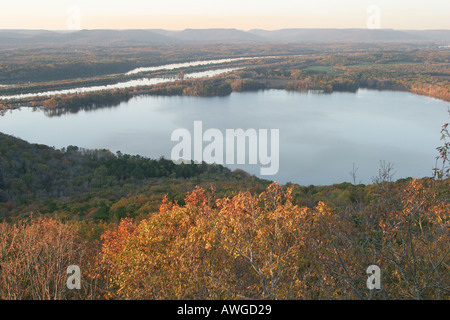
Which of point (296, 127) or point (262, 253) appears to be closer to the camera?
point (262, 253)

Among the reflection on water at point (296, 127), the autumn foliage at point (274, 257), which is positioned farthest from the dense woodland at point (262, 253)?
the reflection on water at point (296, 127)

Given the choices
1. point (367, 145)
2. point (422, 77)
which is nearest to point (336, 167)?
point (367, 145)

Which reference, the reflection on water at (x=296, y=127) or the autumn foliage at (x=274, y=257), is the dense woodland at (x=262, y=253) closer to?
the autumn foliage at (x=274, y=257)

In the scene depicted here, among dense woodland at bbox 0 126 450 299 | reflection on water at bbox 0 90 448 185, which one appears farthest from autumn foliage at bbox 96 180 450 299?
reflection on water at bbox 0 90 448 185

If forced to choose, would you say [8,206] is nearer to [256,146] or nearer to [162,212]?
[162,212]

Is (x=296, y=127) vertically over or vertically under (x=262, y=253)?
under

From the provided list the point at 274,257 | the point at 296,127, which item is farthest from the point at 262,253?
the point at 296,127

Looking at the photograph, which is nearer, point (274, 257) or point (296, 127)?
point (274, 257)

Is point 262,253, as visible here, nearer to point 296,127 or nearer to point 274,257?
point 274,257

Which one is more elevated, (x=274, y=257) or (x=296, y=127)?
(x=274, y=257)
